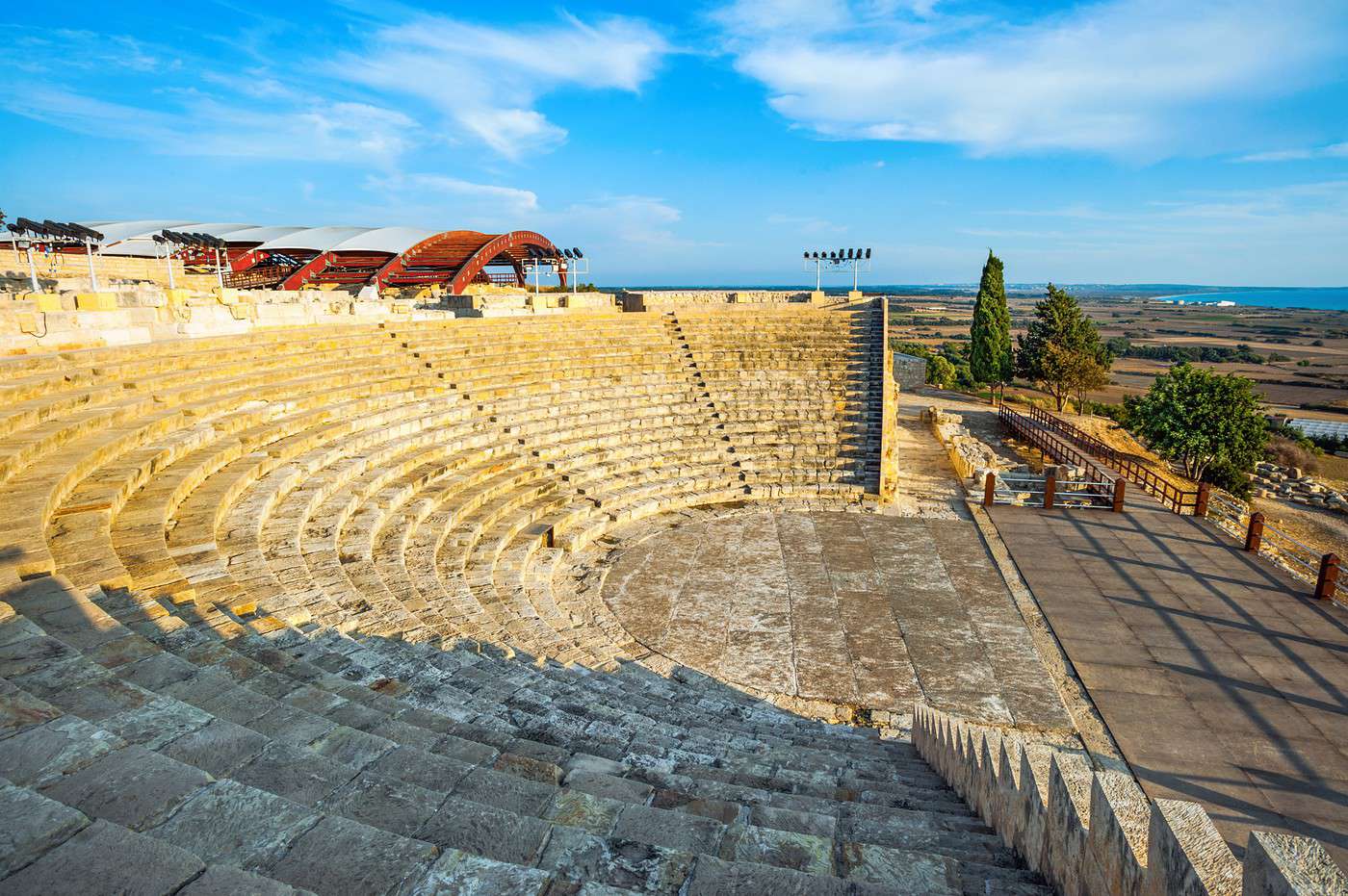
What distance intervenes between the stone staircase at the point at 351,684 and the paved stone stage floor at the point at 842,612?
81 centimetres

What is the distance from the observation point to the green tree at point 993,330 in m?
38.7

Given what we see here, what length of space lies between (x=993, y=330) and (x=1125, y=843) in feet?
132

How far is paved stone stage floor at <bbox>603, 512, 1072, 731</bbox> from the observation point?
331 inches

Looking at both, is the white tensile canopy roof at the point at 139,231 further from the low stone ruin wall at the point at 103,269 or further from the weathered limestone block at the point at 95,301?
the weathered limestone block at the point at 95,301

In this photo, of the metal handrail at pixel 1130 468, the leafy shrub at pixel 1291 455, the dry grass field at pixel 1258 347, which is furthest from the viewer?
the dry grass field at pixel 1258 347

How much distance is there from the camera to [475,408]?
15.3 metres

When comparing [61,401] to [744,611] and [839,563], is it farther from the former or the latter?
[839,563]

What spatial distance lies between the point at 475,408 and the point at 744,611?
8078mm

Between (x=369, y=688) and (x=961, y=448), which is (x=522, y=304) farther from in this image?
(x=369, y=688)

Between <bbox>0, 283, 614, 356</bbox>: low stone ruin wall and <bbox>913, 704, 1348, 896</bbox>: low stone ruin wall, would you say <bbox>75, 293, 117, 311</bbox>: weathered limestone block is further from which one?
<bbox>913, 704, 1348, 896</bbox>: low stone ruin wall

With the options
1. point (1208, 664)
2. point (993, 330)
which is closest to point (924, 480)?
point (1208, 664)

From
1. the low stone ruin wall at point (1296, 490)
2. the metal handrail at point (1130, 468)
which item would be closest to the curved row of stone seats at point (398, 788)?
the metal handrail at point (1130, 468)

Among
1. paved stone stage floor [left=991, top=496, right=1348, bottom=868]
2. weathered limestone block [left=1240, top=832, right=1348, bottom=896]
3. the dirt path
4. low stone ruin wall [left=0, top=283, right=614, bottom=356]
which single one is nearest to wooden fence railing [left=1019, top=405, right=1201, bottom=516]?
paved stone stage floor [left=991, top=496, right=1348, bottom=868]

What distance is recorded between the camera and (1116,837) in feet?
9.33
